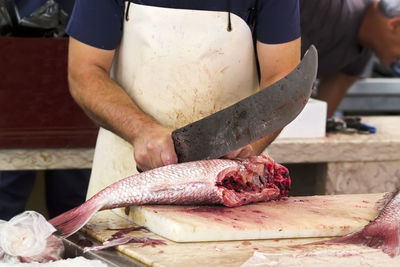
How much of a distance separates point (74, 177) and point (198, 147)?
2.16 m

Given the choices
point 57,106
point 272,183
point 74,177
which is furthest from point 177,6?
point 74,177

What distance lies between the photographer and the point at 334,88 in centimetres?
557

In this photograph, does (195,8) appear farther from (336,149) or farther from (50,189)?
(50,189)

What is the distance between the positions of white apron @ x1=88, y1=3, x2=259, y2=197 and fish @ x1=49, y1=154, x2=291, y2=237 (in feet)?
1.48

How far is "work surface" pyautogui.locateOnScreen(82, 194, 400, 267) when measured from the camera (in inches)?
77.6

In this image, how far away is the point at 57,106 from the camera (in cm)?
389

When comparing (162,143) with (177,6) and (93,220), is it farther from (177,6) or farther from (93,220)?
(177,6)

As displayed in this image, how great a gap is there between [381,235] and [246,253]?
0.45 m

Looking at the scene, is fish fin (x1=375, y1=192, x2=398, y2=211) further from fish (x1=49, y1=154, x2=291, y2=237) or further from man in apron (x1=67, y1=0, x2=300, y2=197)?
man in apron (x1=67, y1=0, x2=300, y2=197)

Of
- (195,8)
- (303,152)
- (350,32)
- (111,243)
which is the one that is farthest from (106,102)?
(350,32)

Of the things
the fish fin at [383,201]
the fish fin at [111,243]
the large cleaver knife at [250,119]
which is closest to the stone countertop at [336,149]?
the fish fin at [383,201]

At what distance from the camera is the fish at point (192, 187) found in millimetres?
2236

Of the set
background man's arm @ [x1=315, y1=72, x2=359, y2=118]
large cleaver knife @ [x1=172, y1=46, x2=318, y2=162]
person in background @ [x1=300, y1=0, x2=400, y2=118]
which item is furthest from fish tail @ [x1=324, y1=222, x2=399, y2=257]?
background man's arm @ [x1=315, y1=72, x2=359, y2=118]

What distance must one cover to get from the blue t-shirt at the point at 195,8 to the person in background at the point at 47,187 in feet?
4.27
